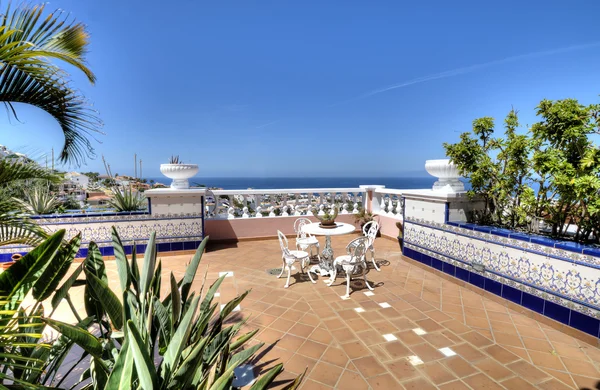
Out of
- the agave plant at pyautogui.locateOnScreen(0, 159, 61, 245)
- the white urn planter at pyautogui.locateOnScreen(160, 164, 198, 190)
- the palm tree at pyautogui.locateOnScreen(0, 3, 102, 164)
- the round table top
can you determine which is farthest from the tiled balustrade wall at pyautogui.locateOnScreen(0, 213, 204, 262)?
the agave plant at pyautogui.locateOnScreen(0, 159, 61, 245)

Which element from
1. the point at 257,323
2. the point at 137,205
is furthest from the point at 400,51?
the point at 257,323

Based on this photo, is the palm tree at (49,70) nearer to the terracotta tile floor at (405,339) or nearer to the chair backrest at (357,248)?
the terracotta tile floor at (405,339)

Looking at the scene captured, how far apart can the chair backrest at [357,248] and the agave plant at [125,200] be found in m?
4.28

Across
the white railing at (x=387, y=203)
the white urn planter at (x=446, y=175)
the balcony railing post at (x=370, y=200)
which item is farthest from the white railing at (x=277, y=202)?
the white urn planter at (x=446, y=175)

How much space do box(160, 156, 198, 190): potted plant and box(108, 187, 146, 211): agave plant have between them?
71 centimetres

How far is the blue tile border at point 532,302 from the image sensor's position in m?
2.71

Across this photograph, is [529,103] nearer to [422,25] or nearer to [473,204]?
[473,204]

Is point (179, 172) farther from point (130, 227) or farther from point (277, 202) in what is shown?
point (277, 202)

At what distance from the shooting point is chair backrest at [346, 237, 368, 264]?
3766 millimetres

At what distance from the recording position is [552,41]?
6.24 m

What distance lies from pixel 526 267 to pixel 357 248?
190 centimetres

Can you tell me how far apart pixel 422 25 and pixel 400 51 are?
498 centimetres

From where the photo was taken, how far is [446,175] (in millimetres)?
4453

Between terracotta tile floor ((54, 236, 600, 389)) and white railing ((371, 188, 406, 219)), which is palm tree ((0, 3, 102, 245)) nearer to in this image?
terracotta tile floor ((54, 236, 600, 389))
